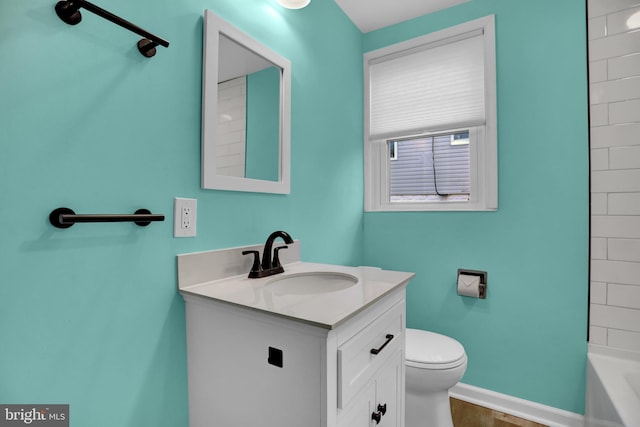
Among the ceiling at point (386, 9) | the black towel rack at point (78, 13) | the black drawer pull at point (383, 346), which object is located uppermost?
the ceiling at point (386, 9)

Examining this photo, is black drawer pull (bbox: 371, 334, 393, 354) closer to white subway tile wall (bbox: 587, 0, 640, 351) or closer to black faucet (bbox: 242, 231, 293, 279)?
black faucet (bbox: 242, 231, 293, 279)

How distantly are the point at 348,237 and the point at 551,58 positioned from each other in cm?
156

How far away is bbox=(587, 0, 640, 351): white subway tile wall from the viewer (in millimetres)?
1483

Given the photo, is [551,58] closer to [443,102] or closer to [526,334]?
[443,102]

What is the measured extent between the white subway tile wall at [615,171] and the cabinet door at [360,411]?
1.40 meters

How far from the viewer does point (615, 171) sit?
59.8 inches

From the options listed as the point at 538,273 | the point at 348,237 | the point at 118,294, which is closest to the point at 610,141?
the point at 538,273

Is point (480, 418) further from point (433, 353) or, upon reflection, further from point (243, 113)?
point (243, 113)

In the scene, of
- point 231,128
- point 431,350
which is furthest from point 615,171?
point 231,128

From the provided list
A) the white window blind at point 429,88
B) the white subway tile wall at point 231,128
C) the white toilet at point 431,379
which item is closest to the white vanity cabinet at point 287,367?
the white toilet at point 431,379

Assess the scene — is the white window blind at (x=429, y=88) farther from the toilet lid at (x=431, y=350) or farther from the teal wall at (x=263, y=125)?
the toilet lid at (x=431, y=350)

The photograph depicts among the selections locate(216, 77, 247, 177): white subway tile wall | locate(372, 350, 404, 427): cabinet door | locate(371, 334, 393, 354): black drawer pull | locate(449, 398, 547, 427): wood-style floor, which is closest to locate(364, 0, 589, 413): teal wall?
locate(449, 398, 547, 427): wood-style floor

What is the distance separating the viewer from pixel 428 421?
1.47m

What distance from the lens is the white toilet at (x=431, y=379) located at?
1397 millimetres
